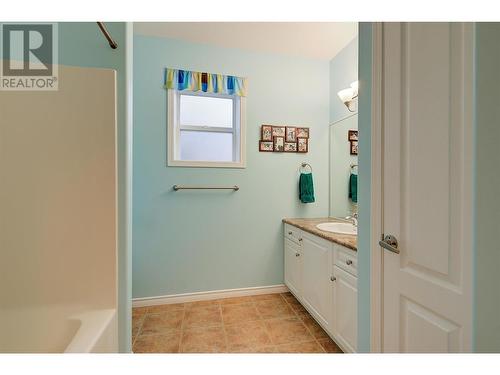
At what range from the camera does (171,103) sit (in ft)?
6.99

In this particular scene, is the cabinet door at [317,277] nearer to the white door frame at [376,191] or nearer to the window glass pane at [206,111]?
the white door frame at [376,191]

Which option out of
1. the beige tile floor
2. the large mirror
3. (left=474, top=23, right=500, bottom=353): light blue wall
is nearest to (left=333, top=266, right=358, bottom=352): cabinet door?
the beige tile floor

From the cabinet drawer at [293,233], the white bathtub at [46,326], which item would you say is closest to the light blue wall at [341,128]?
the cabinet drawer at [293,233]

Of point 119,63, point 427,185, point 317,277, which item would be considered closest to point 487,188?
point 427,185

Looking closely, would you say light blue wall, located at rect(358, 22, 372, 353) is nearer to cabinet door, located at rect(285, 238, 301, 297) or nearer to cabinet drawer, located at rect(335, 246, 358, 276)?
cabinet drawer, located at rect(335, 246, 358, 276)

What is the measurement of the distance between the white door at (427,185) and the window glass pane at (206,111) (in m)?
1.69

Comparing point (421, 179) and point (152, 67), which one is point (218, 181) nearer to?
point (152, 67)

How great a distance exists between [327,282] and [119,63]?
6.20ft

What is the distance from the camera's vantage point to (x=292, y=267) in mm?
2189

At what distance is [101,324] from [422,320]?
1269mm

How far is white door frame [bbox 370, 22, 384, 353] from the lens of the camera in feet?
3.19

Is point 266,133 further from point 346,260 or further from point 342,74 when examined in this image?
point 346,260
